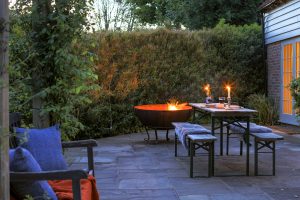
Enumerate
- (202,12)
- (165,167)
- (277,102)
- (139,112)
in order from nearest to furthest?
(165,167) < (139,112) < (277,102) < (202,12)

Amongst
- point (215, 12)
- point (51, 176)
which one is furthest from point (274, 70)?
point (51, 176)

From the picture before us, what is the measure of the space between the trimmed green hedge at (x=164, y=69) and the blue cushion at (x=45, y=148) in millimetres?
5580

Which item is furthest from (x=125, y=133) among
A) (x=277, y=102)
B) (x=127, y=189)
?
(x=127, y=189)

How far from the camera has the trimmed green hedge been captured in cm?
979

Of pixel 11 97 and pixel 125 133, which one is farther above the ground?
pixel 11 97

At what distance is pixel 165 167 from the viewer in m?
6.07

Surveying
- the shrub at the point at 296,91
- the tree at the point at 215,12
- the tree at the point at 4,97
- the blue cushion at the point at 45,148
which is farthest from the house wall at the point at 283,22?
the tree at the point at 4,97

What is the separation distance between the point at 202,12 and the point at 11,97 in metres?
14.1

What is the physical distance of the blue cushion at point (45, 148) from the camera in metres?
3.51

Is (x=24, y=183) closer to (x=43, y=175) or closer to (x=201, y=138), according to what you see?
(x=43, y=175)

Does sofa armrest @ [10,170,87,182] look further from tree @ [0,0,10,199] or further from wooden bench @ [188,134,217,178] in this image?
wooden bench @ [188,134,217,178]

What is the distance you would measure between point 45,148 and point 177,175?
2328 mm

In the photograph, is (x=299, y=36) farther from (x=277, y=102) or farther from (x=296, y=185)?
(x=296, y=185)

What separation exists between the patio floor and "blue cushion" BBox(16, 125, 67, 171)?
1.01 meters
